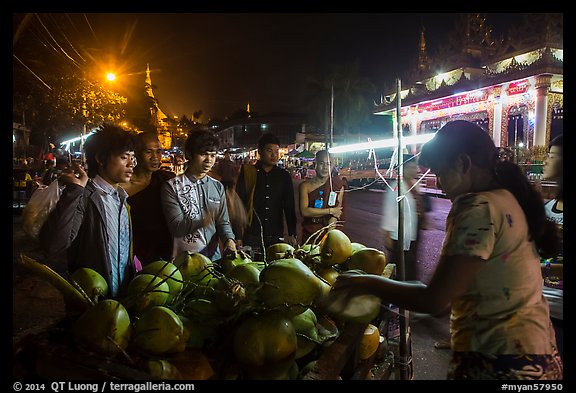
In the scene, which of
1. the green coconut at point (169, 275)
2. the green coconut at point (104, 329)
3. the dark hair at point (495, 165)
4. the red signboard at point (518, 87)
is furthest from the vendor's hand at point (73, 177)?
the red signboard at point (518, 87)

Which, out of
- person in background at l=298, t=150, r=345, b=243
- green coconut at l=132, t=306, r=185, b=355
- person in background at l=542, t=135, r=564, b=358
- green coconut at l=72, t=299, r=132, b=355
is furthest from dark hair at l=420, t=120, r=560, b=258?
person in background at l=298, t=150, r=345, b=243

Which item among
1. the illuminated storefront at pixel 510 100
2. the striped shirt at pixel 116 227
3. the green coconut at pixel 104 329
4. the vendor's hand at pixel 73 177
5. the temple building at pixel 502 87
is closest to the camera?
the green coconut at pixel 104 329

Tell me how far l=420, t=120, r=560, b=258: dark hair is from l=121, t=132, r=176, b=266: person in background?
247 centimetres

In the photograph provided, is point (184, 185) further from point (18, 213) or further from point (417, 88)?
point (417, 88)

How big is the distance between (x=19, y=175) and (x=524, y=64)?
69.4 ft

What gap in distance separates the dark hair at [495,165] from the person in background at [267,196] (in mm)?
2855

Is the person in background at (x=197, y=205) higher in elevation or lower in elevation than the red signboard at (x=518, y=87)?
lower

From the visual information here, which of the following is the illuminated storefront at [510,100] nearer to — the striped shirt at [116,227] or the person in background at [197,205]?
the person in background at [197,205]

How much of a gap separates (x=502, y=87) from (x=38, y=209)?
2230 centimetres

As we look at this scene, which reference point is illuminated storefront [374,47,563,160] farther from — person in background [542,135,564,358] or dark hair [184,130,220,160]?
dark hair [184,130,220,160]

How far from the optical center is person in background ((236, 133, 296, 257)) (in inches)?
171

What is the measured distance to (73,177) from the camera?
220 centimetres

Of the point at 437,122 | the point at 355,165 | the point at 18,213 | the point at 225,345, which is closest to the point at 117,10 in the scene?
the point at 225,345

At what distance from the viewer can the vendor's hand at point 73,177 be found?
216cm
